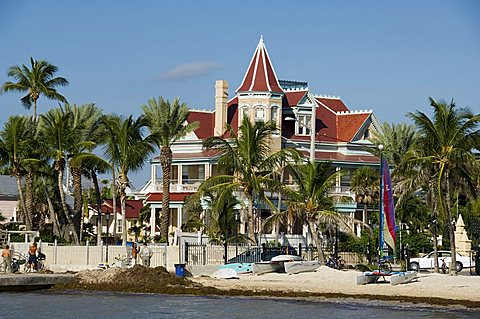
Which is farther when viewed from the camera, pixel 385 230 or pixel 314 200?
pixel 314 200

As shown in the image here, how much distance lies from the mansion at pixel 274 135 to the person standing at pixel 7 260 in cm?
2189

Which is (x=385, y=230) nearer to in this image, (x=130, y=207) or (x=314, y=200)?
(x=314, y=200)

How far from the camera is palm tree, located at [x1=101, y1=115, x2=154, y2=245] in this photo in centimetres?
5572

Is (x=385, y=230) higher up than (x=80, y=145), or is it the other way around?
(x=80, y=145)

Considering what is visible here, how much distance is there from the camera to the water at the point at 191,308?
116ft

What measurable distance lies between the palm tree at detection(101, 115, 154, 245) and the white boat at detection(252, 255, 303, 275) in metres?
11.5

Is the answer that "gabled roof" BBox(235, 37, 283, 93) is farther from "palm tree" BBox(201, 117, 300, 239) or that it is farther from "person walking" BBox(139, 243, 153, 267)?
"person walking" BBox(139, 243, 153, 267)

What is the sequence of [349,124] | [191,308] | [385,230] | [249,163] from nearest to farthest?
[191,308] → [385,230] → [249,163] → [349,124]

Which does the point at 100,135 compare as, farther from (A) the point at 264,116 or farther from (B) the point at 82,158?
(A) the point at 264,116

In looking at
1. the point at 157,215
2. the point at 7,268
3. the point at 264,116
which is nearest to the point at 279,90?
the point at 264,116

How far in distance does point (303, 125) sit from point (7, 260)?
99.0 ft

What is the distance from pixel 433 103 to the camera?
45.9 metres

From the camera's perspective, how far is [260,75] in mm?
69250

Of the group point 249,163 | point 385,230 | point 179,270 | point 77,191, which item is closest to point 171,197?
point 77,191
